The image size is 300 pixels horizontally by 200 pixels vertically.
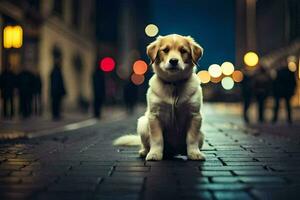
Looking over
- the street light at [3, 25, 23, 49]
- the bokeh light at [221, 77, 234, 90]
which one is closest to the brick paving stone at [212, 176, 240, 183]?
the street light at [3, 25, 23, 49]

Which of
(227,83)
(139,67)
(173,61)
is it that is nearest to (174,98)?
(173,61)

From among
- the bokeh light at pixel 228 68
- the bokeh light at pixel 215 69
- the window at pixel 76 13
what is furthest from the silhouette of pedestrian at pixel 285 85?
the bokeh light at pixel 215 69

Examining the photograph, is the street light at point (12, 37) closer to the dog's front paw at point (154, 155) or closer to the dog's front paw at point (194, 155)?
the dog's front paw at point (154, 155)

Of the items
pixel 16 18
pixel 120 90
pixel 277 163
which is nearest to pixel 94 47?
pixel 120 90

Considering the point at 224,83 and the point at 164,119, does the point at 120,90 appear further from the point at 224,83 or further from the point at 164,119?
the point at 224,83

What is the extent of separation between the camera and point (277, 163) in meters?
6.14

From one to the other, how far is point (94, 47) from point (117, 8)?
23434mm

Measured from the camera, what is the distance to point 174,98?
6172 mm

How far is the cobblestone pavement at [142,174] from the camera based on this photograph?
14.0 feet

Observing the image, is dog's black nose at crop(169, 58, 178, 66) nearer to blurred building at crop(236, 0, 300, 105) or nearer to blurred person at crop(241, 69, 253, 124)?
blurred person at crop(241, 69, 253, 124)

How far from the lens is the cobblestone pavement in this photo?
4.26m

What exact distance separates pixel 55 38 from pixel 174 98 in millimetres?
26060

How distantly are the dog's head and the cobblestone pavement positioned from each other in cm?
100

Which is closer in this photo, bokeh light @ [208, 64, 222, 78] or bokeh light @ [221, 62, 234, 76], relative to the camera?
bokeh light @ [221, 62, 234, 76]
